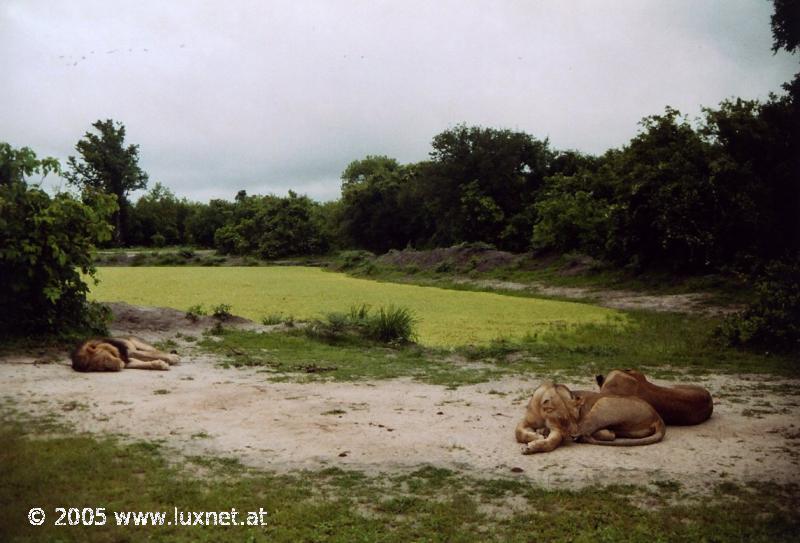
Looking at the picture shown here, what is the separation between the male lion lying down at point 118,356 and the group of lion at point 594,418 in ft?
16.0

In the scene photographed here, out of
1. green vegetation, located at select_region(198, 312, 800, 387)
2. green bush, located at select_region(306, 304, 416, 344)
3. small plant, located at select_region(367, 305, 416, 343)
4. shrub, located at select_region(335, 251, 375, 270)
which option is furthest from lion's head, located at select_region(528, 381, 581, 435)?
shrub, located at select_region(335, 251, 375, 270)

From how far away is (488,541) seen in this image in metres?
3.46

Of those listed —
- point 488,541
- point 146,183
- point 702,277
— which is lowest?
point 488,541

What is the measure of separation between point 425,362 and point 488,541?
5.49 metres

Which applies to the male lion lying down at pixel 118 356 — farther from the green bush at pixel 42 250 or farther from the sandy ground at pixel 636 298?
the sandy ground at pixel 636 298

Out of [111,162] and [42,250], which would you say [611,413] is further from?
[111,162]

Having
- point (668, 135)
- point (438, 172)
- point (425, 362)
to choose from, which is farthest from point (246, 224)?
point (425, 362)

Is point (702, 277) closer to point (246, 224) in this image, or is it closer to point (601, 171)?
point (601, 171)

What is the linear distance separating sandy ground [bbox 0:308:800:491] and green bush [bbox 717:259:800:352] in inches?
73.3

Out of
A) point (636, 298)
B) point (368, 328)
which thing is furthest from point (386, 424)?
point (636, 298)

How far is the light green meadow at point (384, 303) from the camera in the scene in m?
12.4

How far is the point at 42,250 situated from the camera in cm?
913

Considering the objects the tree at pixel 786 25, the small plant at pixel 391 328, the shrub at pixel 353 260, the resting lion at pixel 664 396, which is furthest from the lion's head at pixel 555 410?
the shrub at pixel 353 260

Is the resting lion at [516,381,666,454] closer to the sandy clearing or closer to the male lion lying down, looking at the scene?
the sandy clearing
